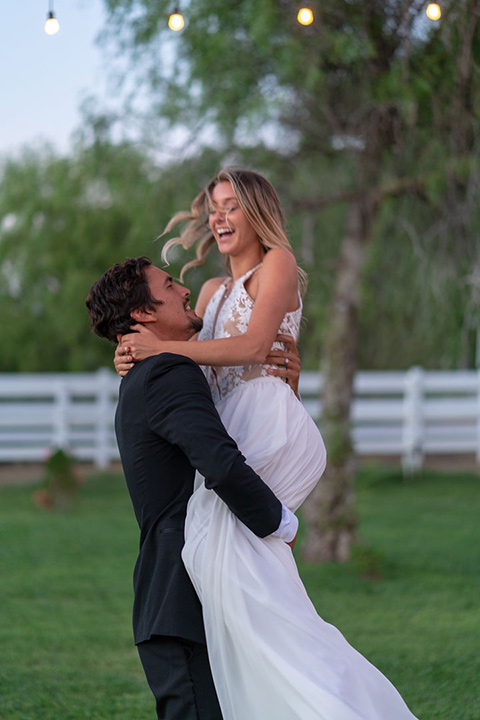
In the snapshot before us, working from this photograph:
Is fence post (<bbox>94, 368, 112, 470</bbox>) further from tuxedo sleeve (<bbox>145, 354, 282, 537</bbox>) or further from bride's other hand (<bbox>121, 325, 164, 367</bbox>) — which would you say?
tuxedo sleeve (<bbox>145, 354, 282, 537</bbox>)

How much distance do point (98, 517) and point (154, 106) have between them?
184 inches

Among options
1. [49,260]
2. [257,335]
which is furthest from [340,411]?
[49,260]

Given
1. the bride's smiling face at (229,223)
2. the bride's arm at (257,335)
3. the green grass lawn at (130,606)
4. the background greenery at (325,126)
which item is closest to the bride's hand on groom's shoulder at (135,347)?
the bride's arm at (257,335)

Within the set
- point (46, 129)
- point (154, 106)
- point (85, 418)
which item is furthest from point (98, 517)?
point (46, 129)

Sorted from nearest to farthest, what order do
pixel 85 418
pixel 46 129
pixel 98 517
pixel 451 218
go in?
pixel 451 218 → pixel 98 517 → pixel 85 418 → pixel 46 129

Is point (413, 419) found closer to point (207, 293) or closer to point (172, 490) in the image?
point (207, 293)

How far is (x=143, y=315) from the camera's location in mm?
2645

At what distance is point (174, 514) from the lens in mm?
2504

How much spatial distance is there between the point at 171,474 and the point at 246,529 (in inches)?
9.7

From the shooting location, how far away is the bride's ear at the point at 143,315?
263 cm

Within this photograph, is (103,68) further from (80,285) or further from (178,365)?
(80,285)

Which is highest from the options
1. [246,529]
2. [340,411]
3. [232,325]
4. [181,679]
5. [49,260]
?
[49,260]

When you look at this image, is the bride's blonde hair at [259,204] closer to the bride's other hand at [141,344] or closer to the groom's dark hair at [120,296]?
the groom's dark hair at [120,296]

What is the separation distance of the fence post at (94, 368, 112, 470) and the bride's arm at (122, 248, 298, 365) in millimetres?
10361
